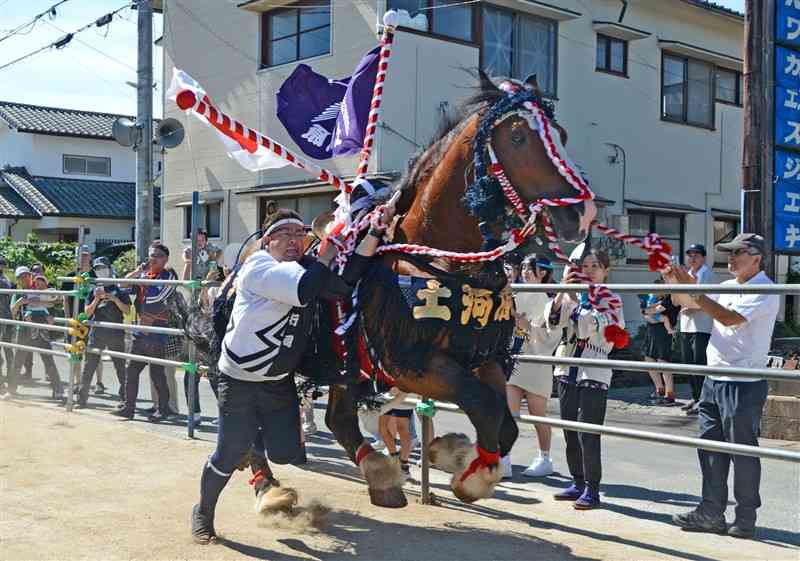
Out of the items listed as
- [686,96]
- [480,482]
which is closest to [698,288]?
[480,482]

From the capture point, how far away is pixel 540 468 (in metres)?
6.99

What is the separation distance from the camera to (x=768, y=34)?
32.4 ft

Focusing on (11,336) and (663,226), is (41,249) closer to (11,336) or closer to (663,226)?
(11,336)

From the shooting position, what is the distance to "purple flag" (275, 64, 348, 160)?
20.0 ft

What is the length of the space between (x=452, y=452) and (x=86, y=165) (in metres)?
30.0

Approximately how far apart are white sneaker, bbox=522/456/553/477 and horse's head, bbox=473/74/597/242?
3.35 m

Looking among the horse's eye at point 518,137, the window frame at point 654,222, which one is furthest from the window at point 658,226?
the horse's eye at point 518,137

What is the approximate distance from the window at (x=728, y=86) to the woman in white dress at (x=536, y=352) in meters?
14.2

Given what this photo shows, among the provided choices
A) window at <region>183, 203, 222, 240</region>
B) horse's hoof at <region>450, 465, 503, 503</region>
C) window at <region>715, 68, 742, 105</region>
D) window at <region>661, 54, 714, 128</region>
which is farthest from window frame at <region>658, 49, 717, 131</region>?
horse's hoof at <region>450, 465, 503, 503</region>

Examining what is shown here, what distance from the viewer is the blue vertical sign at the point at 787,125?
9977 millimetres

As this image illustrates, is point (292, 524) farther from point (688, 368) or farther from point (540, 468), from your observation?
point (540, 468)

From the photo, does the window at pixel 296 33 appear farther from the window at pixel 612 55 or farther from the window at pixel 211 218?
the window at pixel 612 55

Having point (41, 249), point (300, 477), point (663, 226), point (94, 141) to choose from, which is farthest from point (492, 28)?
point (94, 141)

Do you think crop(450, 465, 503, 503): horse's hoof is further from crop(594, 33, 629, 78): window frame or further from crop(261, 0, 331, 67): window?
crop(594, 33, 629, 78): window frame
